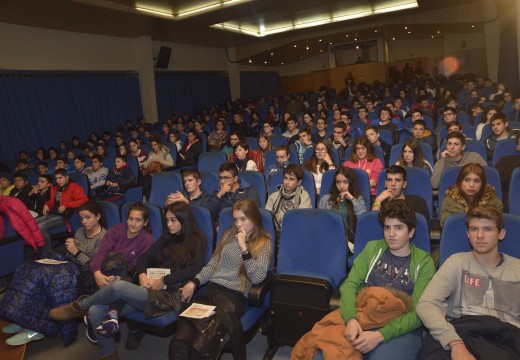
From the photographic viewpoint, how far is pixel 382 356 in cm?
192

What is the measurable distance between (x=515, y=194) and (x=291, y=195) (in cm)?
176

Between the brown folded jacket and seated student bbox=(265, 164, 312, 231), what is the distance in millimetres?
1419

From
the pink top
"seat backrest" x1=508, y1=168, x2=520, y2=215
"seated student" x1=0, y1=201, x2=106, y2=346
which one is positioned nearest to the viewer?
"seated student" x1=0, y1=201, x2=106, y2=346

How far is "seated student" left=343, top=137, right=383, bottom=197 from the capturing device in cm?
433

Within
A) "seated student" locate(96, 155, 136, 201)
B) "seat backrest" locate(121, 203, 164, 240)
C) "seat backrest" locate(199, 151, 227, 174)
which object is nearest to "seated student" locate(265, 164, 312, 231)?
"seat backrest" locate(121, 203, 164, 240)

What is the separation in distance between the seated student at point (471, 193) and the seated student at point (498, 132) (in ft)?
7.26

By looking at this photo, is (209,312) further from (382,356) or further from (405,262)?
(405,262)

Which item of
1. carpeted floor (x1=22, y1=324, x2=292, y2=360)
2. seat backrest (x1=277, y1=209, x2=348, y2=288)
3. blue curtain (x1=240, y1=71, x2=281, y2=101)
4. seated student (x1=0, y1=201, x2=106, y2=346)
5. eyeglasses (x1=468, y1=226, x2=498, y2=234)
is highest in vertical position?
blue curtain (x1=240, y1=71, x2=281, y2=101)

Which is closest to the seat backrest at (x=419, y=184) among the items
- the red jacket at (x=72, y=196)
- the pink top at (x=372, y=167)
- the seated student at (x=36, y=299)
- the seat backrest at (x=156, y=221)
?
the pink top at (x=372, y=167)

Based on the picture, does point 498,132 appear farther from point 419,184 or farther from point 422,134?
point 419,184

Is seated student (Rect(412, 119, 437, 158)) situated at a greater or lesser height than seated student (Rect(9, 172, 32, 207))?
greater

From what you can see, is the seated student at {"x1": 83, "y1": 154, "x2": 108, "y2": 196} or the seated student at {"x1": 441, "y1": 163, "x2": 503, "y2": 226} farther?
the seated student at {"x1": 83, "y1": 154, "x2": 108, "y2": 196}

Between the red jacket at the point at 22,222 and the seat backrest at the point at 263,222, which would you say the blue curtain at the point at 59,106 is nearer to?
the red jacket at the point at 22,222

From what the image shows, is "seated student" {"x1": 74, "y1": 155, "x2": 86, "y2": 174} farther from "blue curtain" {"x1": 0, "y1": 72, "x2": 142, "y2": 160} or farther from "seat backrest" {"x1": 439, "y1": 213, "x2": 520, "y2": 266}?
"seat backrest" {"x1": 439, "y1": 213, "x2": 520, "y2": 266}
